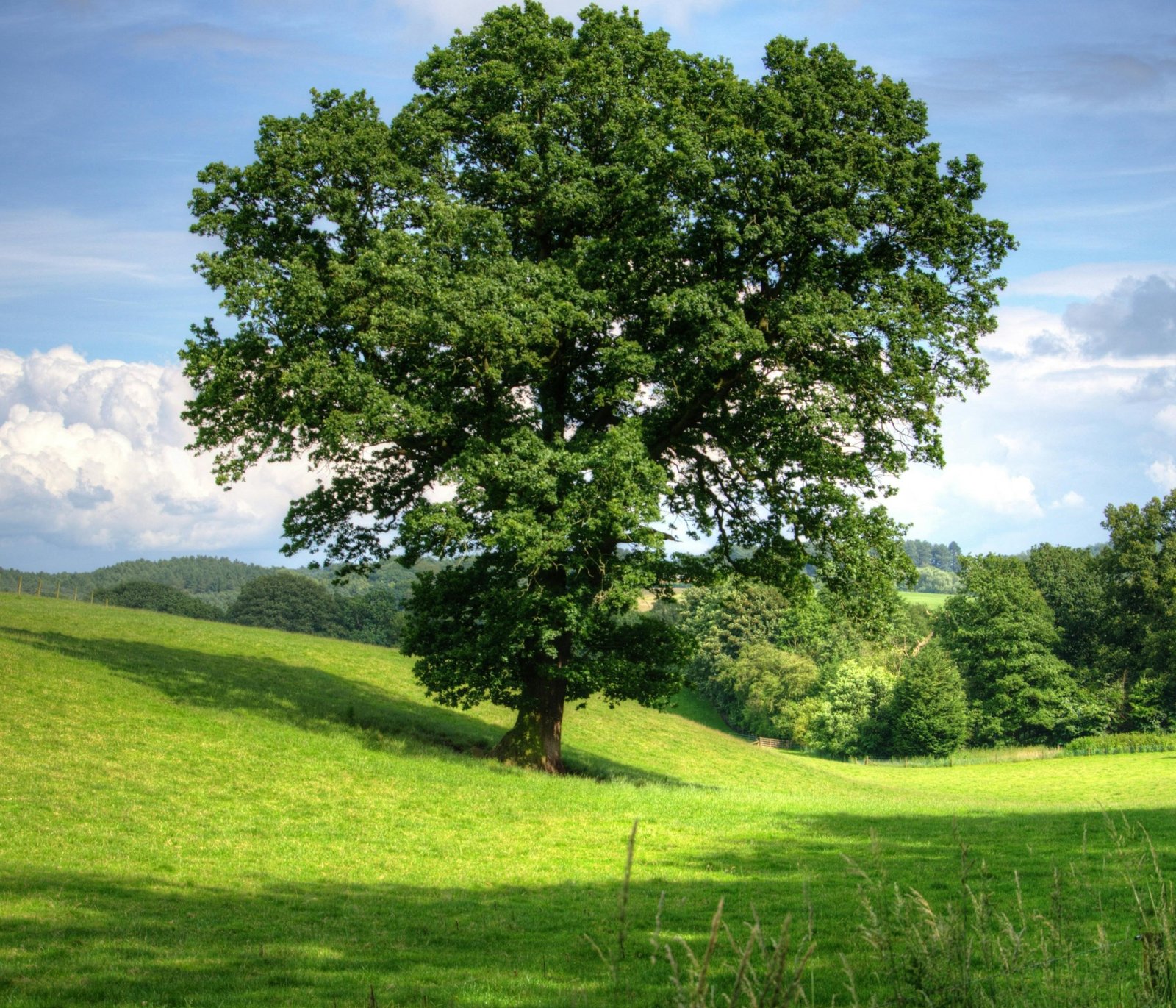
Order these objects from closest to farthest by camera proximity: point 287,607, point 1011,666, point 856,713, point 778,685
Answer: point 1011,666 < point 856,713 < point 778,685 < point 287,607

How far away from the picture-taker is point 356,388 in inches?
966

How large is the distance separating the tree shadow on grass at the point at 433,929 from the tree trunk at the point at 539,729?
10951mm

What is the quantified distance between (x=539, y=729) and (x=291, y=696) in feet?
38.5

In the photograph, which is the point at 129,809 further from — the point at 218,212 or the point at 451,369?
the point at 218,212

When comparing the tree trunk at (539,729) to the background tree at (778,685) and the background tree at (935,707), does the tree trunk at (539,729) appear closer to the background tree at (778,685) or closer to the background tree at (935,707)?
the background tree at (935,707)

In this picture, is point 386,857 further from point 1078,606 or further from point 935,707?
point 1078,606

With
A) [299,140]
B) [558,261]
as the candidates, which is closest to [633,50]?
[558,261]

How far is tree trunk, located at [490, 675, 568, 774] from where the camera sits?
28.9 m

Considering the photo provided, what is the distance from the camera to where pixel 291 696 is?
119ft

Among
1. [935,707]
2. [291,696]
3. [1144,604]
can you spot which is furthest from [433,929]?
[1144,604]

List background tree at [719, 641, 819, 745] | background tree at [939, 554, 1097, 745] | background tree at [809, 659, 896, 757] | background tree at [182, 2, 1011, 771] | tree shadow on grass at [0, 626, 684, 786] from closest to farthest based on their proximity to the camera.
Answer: background tree at [182, 2, 1011, 771], tree shadow on grass at [0, 626, 684, 786], background tree at [939, 554, 1097, 745], background tree at [809, 659, 896, 757], background tree at [719, 641, 819, 745]

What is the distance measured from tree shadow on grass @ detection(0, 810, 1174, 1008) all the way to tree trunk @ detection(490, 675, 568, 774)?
11.0 m

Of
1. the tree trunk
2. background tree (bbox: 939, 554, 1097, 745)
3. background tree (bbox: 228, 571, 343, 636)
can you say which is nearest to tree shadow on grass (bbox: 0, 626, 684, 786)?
the tree trunk

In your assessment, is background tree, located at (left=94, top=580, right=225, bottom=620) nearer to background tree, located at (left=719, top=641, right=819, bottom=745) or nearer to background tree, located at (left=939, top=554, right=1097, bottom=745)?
background tree, located at (left=719, top=641, right=819, bottom=745)
